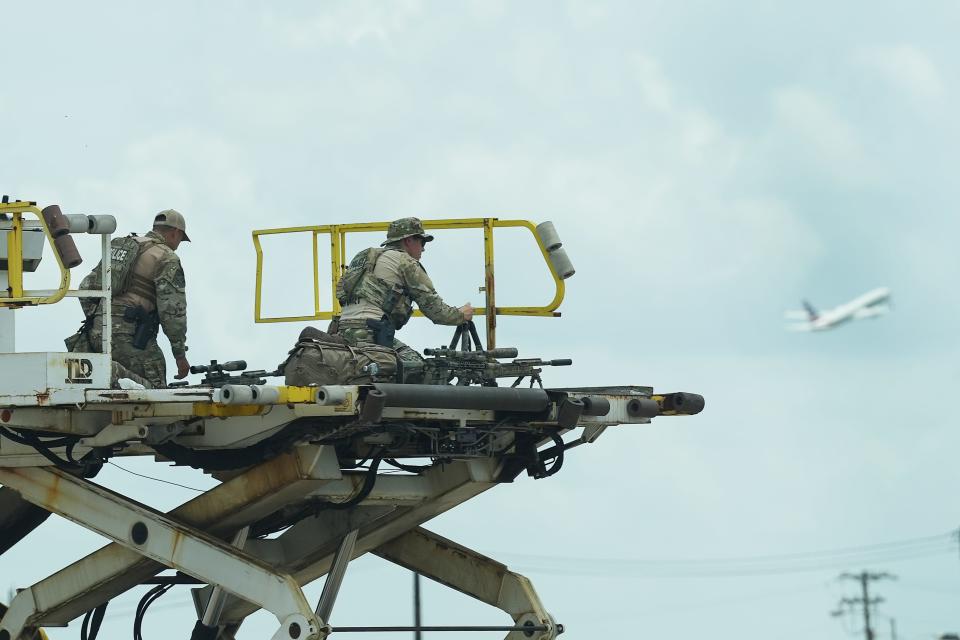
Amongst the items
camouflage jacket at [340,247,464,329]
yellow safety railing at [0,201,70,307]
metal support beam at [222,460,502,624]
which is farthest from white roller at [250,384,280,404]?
metal support beam at [222,460,502,624]

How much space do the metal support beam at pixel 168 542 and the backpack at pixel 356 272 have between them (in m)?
2.42

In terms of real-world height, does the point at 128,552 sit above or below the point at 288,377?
below

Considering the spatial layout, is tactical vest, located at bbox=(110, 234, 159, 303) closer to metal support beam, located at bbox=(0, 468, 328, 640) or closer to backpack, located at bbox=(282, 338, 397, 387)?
metal support beam, located at bbox=(0, 468, 328, 640)

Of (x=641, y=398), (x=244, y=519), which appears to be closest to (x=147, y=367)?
(x=244, y=519)

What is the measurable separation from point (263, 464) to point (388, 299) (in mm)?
1825

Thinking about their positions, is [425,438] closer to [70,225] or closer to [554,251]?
[554,251]

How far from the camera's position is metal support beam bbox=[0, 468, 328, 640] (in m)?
17.0

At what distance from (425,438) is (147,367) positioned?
94.3 inches

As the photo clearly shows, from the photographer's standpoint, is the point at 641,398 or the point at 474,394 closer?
the point at 474,394

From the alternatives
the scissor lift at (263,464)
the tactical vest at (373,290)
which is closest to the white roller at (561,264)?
the scissor lift at (263,464)

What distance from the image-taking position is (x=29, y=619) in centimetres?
1828

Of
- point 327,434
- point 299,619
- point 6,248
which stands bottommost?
point 299,619

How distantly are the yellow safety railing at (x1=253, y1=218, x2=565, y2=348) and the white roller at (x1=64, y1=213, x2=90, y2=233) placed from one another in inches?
156

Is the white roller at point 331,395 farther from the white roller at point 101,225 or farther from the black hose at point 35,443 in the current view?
the black hose at point 35,443
